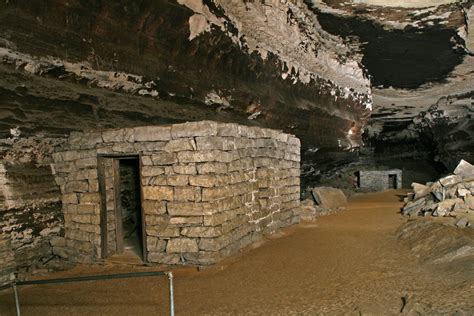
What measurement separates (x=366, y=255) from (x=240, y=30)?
15.1 feet

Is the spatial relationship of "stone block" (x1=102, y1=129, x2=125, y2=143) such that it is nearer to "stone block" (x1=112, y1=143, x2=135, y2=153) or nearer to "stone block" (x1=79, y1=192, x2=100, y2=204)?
"stone block" (x1=112, y1=143, x2=135, y2=153)

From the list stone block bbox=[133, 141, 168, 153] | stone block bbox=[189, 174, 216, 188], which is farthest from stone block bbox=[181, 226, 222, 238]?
stone block bbox=[133, 141, 168, 153]

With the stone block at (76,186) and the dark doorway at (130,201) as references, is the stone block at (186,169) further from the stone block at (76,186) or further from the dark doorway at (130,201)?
the dark doorway at (130,201)

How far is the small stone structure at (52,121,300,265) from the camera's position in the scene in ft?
16.0

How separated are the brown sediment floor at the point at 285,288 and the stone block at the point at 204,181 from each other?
1166mm

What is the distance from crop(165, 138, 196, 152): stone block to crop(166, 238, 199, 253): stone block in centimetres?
130

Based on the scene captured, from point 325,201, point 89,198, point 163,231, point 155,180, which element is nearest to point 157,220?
point 163,231

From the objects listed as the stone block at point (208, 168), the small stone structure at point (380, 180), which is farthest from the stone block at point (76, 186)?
the small stone structure at point (380, 180)

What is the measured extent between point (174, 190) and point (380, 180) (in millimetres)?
14694

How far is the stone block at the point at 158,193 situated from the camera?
16.4 feet

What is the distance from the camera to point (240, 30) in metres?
6.64

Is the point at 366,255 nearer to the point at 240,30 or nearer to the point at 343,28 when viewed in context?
the point at 240,30

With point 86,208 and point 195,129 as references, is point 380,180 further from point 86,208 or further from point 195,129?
point 86,208

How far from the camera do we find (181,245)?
16.1 ft
